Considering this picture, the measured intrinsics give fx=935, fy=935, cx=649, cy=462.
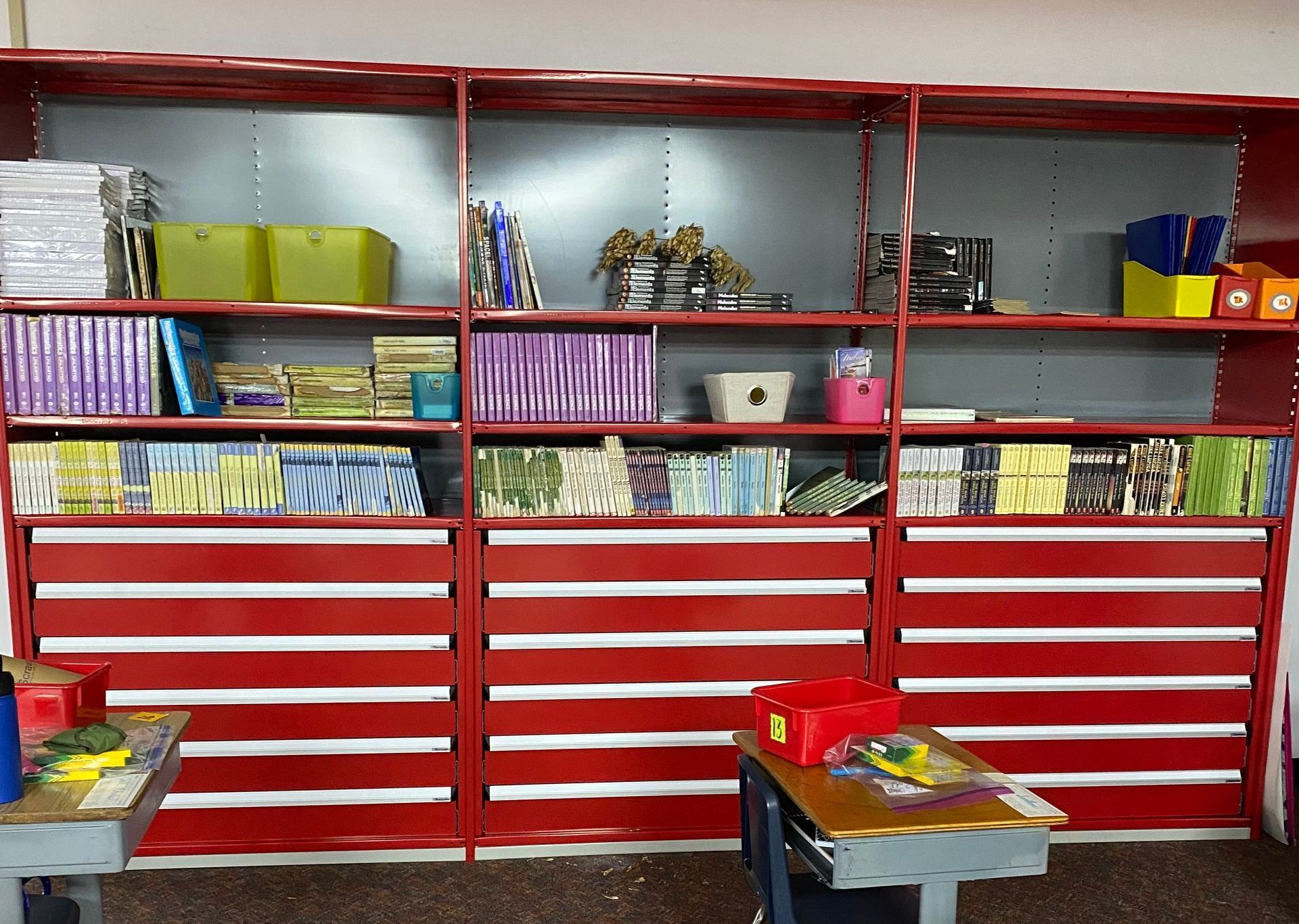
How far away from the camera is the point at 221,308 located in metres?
2.74

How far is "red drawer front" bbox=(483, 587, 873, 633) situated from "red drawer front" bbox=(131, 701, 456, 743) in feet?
1.13

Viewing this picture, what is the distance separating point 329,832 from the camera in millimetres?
3025

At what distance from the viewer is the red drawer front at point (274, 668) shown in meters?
2.88

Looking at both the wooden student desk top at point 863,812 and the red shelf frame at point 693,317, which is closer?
the wooden student desk top at point 863,812

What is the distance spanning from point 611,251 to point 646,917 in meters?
2.09

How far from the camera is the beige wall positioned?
306 centimetres

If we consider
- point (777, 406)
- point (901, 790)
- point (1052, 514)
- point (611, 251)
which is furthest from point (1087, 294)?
point (901, 790)

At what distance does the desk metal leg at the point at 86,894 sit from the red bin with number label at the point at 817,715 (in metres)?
1.46

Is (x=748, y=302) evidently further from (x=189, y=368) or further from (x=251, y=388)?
(x=189, y=368)

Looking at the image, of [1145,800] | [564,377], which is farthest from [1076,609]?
[564,377]

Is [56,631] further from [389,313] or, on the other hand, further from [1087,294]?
[1087,294]

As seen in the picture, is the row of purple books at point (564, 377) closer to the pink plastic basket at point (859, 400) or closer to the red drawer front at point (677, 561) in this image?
the red drawer front at point (677, 561)

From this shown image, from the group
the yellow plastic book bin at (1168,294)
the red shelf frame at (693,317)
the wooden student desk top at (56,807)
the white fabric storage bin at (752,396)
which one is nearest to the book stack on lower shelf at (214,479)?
the red shelf frame at (693,317)

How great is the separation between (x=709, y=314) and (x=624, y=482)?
1.95 ft
